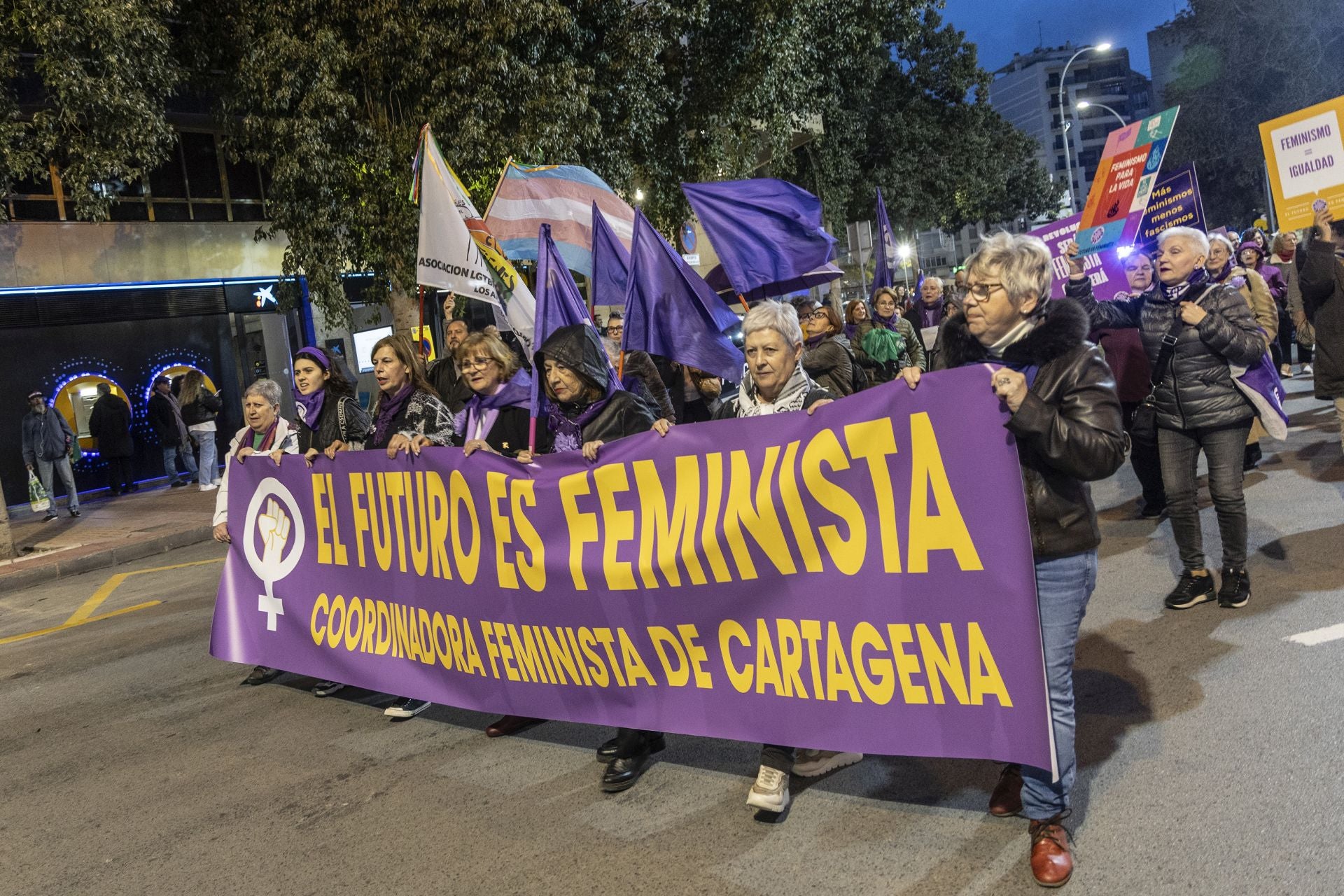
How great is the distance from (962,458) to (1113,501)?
5754mm

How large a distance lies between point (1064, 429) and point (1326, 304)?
16.8ft

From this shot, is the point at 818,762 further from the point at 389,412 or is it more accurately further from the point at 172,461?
the point at 172,461

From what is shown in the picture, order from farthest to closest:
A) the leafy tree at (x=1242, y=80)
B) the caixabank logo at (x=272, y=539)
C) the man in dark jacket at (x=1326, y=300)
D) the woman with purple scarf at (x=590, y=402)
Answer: the leafy tree at (x=1242, y=80) < the man in dark jacket at (x=1326, y=300) < the caixabank logo at (x=272, y=539) < the woman with purple scarf at (x=590, y=402)

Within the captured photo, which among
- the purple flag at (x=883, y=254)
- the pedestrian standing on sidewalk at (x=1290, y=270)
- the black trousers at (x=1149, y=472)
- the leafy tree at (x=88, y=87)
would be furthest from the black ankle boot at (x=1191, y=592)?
the leafy tree at (x=88, y=87)

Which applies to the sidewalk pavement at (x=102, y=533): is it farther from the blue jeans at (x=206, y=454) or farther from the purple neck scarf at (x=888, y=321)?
the purple neck scarf at (x=888, y=321)

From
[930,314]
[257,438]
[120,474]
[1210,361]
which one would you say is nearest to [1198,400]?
[1210,361]

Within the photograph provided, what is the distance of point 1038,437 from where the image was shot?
2.95 m

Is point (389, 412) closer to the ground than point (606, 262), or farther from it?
closer to the ground

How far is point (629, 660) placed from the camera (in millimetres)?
4082

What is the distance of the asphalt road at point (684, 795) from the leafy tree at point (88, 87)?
896 centimetres

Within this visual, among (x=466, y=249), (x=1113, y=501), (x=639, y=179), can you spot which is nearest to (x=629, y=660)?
(x=466, y=249)

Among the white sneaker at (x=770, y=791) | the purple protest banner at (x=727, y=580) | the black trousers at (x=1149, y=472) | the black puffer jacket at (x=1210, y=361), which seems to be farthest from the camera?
the black trousers at (x=1149, y=472)

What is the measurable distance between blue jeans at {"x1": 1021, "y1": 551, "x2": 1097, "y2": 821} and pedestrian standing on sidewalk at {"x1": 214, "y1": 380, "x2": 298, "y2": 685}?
4.23 m

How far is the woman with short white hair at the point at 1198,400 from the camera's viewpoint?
5188mm
